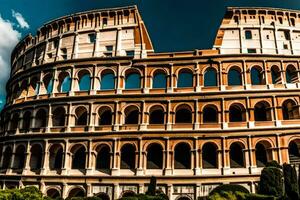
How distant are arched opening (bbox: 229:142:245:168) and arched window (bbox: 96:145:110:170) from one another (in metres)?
11.1

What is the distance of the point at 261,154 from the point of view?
2517cm

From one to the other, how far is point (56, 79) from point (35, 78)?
379 cm

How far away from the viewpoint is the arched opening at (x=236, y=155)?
24.5m

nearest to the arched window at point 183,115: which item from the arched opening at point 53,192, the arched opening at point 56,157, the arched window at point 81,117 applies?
the arched window at point 81,117

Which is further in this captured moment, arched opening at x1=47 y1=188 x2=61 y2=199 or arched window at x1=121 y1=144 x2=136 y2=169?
arched opening at x1=47 y1=188 x2=61 y2=199

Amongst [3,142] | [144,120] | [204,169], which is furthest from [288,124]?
[3,142]

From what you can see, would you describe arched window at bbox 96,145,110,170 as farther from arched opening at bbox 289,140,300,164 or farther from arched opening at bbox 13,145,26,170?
arched opening at bbox 289,140,300,164

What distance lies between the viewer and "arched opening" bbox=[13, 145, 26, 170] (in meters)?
28.8

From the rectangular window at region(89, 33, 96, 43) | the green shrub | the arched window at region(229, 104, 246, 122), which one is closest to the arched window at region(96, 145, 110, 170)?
the green shrub

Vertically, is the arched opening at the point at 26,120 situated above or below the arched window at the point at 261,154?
above

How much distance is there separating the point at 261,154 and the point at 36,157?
21.5 m

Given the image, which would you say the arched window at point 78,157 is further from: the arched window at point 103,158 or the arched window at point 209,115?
the arched window at point 209,115

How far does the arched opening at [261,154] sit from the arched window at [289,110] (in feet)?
12.3

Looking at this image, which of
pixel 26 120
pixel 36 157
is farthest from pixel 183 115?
pixel 26 120
